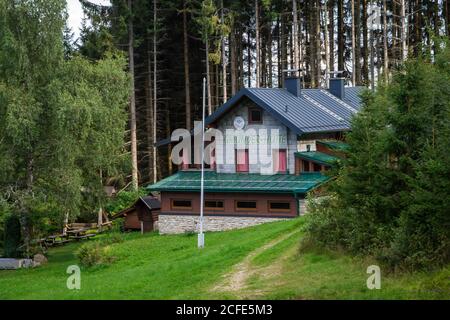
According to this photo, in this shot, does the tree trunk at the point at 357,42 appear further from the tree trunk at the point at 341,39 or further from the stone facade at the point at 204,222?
the stone facade at the point at 204,222

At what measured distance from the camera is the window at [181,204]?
37.0 m

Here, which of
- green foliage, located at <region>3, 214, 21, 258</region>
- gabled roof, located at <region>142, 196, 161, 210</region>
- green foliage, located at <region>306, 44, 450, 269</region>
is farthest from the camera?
gabled roof, located at <region>142, 196, 161, 210</region>

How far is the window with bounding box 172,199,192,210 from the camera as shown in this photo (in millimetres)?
36984

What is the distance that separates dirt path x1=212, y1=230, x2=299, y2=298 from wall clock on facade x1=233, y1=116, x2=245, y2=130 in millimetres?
13752

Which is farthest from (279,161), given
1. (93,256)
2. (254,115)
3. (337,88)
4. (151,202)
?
(93,256)

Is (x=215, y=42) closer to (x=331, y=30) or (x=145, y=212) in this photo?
(x=331, y=30)

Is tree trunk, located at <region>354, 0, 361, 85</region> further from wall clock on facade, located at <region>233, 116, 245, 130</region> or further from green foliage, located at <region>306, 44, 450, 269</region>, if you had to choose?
green foliage, located at <region>306, 44, 450, 269</region>

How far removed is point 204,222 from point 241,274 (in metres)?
15.2

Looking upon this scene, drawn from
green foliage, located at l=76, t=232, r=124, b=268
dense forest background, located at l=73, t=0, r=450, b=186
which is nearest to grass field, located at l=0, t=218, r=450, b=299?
green foliage, located at l=76, t=232, r=124, b=268

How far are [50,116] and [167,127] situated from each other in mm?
23069

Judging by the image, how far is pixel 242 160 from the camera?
123ft

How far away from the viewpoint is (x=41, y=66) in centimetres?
3338

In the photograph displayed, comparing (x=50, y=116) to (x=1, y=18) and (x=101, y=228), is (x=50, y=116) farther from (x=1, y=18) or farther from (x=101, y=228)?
(x=101, y=228)
